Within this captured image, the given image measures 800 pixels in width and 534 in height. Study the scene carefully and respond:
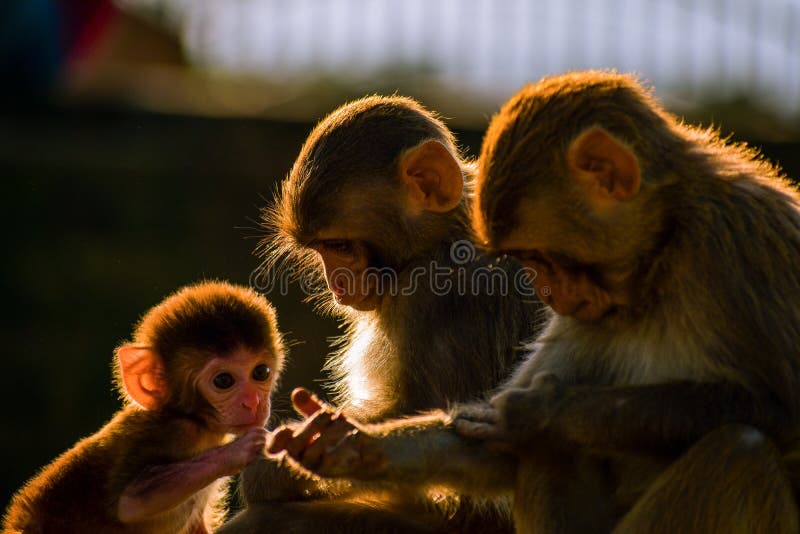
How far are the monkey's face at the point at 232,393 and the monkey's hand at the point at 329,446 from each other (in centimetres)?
112

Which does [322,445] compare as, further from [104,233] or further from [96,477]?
[104,233]

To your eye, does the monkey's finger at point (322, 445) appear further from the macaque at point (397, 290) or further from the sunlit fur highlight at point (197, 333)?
the sunlit fur highlight at point (197, 333)

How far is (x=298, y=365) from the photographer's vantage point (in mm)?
10781

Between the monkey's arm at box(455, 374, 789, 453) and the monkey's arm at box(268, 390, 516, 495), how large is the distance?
356 mm

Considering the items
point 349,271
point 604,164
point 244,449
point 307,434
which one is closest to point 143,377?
point 244,449

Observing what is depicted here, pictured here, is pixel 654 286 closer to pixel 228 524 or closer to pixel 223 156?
pixel 228 524

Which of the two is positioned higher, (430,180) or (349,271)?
(430,180)

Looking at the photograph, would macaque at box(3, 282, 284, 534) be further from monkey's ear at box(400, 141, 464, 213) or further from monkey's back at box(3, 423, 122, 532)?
monkey's ear at box(400, 141, 464, 213)

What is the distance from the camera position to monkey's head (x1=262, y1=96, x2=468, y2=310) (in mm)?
6012

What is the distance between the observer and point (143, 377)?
5.93 meters

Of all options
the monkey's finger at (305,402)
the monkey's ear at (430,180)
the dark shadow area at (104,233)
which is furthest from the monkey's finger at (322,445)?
the dark shadow area at (104,233)

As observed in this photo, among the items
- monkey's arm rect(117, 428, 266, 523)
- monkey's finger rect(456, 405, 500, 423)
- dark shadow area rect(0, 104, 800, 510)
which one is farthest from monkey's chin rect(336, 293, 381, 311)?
dark shadow area rect(0, 104, 800, 510)

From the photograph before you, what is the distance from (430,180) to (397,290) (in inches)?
22.1

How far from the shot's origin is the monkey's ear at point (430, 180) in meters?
6.03
